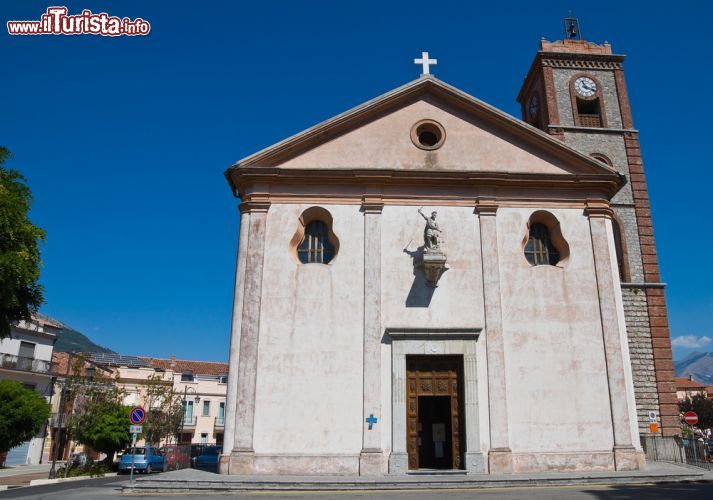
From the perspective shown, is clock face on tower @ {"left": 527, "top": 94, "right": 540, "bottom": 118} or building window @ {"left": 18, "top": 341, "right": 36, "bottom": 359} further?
building window @ {"left": 18, "top": 341, "right": 36, "bottom": 359}

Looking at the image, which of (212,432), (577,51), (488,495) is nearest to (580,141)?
(577,51)

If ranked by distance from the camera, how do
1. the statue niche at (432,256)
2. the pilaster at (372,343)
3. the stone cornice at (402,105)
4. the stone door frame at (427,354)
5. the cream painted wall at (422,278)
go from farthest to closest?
the stone cornice at (402,105)
the cream painted wall at (422,278)
the statue niche at (432,256)
the stone door frame at (427,354)
the pilaster at (372,343)

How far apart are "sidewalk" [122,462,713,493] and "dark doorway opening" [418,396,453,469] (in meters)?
1.60

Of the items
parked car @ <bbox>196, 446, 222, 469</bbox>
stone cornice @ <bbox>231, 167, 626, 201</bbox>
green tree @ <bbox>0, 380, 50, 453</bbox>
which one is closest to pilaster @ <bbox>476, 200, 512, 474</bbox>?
stone cornice @ <bbox>231, 167, 626, 201</bbox>

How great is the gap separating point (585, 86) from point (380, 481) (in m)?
21.8

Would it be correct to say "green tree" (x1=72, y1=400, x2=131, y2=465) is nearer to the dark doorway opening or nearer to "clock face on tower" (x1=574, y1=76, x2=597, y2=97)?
the dark doorway opening

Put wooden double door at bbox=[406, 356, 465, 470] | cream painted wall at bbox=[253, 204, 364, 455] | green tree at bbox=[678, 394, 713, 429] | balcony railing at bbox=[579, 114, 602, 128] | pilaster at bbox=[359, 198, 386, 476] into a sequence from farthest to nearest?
green tree at bbox=[678, 394, 713, 429]
balcony railing at bbox=[579, 114, 602, 128]
wooden double door at bbox=[406, 356, 465, 470]
cream painted wall at bbox=[253, 204, 364, 455]
pilaster at bbox=[359, 198, 386, 476]

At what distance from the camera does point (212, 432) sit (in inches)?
1937

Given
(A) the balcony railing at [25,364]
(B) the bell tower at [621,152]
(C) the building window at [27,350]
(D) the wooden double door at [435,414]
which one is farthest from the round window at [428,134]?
(C) the building window at [27,350]

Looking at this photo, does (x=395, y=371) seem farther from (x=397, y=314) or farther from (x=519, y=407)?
(x=519, y=407)

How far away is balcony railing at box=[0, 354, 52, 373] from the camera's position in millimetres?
32969

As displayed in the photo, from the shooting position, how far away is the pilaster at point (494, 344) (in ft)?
50.3

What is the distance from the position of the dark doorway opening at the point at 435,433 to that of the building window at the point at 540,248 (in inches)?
208

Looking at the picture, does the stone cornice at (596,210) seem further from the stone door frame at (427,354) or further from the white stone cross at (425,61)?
the white stone cross at (425,61)
